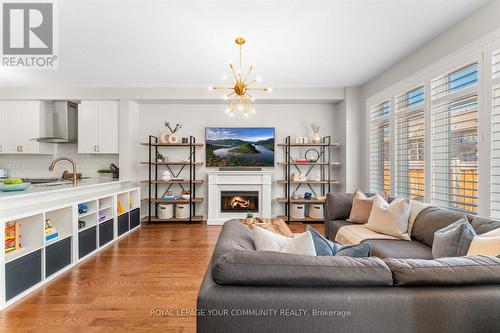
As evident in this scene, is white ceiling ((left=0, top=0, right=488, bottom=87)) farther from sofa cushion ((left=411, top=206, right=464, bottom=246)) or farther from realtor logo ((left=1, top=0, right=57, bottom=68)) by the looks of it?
sofa cushion ((left=411, top=206, right=464, bottom=246))

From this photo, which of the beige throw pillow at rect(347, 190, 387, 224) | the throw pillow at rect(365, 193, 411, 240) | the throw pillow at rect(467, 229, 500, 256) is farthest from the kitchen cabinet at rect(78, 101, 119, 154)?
the throw pillow at rect(467, 229, 500, 256)

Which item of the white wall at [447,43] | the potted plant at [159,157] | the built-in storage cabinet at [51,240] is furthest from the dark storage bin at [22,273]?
the white wall at [447,43]

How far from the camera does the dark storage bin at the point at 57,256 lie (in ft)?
8.56

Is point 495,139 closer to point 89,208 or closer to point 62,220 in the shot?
point 62,220

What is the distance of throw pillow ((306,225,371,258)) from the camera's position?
133 cm

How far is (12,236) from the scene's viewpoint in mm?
2387

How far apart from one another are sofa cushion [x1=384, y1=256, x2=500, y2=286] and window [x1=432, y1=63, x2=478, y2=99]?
89.5 inches

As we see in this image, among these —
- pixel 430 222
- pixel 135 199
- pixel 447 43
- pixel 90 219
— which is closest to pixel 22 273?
pixel 90 219

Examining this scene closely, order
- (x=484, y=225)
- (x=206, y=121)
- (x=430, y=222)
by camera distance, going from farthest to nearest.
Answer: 1. (x=206, y=121)
2. (x=430, y=222)
3. (x=484, y=225)

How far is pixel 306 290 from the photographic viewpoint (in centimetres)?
112

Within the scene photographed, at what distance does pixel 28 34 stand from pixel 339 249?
3924 mm

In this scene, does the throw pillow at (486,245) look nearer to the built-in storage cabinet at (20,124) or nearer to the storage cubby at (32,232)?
the storage cubby at (32,232)

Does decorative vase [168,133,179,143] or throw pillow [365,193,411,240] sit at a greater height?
decorative vase [168,133,179,143]

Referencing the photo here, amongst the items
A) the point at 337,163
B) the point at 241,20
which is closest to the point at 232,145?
the point at 337,163
